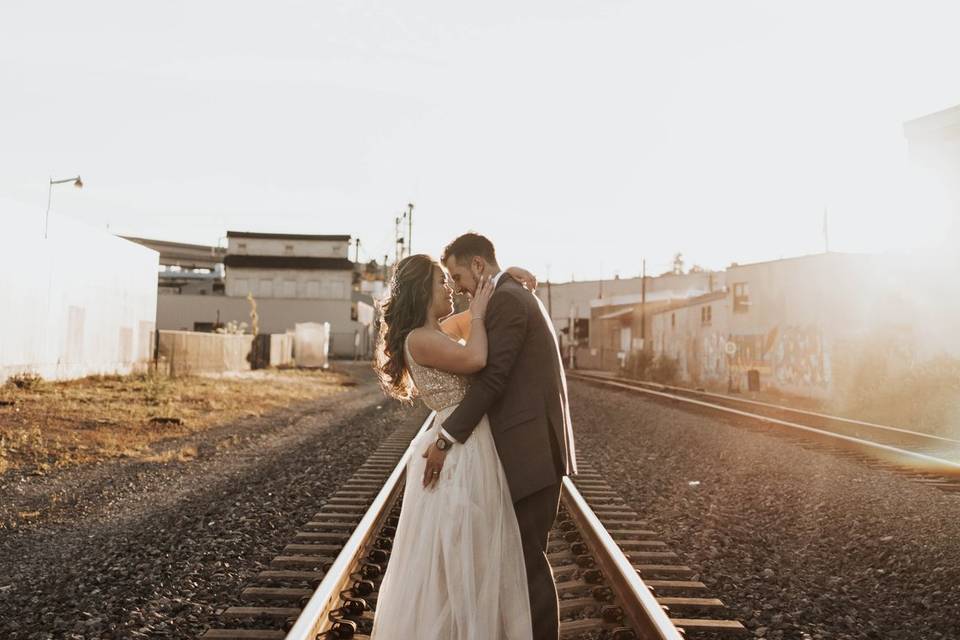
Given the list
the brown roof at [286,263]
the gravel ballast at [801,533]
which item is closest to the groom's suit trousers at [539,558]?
the gravel ballast at [801,533]

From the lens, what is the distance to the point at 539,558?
119 inches

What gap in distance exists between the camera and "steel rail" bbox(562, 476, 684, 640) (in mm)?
3471

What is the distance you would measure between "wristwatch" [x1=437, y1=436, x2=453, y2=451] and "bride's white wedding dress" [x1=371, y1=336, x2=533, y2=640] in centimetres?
4

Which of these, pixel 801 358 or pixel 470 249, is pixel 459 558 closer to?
pixel 470 249

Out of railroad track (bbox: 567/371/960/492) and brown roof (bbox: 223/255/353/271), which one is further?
brown roof (bbox: 223/255/353/271)

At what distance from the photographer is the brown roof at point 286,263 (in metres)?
63.6

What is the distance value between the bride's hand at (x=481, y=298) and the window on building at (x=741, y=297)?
32.3 meters

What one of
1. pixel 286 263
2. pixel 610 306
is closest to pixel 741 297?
pixel 610 306

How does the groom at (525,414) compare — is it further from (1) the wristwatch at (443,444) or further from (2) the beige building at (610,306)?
(2) the beige building at (610,306)

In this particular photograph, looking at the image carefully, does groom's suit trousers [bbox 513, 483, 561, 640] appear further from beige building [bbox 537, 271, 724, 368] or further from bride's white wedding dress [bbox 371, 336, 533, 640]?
beige building [bbox 537, 271, 724, 368]

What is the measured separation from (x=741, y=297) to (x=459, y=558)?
33.1m

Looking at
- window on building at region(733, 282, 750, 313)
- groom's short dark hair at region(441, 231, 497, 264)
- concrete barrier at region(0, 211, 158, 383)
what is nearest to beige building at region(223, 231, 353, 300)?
window on building at region(733, 282, 750, 313)

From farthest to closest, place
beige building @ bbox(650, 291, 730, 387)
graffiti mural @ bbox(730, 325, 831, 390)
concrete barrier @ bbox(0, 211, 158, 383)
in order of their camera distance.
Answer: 1. beige building @ bbox(650, 291, 730, 387)
2. graffiti mural @ bbox(730, 325, 831, 390)
3. concrete barrier @ bbox(0, 211, 158, 383)

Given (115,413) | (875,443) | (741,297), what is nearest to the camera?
(875,443)
